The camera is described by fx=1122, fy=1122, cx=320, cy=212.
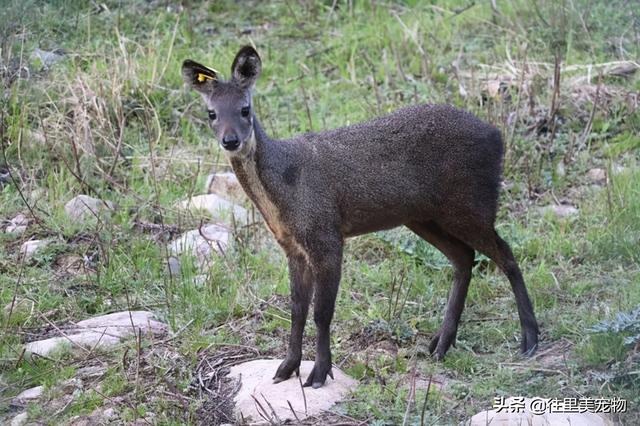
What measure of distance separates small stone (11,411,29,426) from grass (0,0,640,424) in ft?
0.20

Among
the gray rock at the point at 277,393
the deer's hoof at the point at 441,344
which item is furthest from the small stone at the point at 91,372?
the deer's hoof at the point at 441,344

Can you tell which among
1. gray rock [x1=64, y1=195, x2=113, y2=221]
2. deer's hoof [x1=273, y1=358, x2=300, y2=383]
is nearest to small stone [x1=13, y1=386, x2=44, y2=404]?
deer's hoof [x1=273, y1=358, x2=300, y2=383]

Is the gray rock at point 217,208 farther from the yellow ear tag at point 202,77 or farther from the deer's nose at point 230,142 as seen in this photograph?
the deer's nose at point 230,142

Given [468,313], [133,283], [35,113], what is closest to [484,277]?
[468,313]

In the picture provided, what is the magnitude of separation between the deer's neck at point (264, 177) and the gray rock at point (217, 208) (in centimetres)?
216

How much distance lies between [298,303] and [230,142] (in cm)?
101

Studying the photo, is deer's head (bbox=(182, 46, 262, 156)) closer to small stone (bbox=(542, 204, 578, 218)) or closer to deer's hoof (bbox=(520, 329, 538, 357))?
deer's hoof (bbox=(520, 329, 538, 357))

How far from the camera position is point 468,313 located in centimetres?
719

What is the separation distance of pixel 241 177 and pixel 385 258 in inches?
82.3

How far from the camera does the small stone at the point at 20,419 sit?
5793 millimetres

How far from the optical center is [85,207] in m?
8.35

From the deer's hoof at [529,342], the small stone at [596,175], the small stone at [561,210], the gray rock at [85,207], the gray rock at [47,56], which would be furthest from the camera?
the gray rock at [47,56]

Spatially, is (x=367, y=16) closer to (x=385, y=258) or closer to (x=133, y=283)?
(x=385, y=258)

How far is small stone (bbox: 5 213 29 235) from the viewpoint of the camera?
26.6 ft
